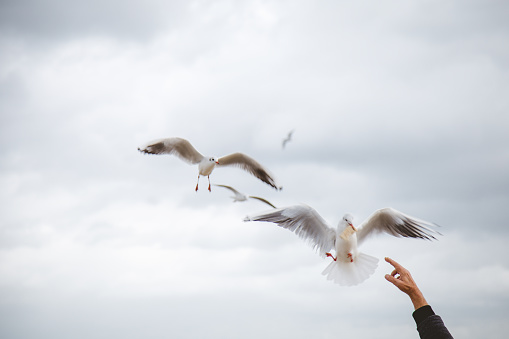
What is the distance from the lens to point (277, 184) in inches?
625

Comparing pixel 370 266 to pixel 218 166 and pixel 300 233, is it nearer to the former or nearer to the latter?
pixel 300 233

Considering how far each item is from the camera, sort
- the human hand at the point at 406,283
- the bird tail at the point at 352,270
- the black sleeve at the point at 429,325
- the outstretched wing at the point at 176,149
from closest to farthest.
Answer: the black sleeve at the point at 429,325 < the human hand at the point at 406,283 < the bird tail at the point at 352,270 < the outstretched wing at the point at 176,149

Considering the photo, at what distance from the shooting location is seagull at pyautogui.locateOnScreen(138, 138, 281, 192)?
16.0 m

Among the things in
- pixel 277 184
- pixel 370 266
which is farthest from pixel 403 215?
pixel 277 184

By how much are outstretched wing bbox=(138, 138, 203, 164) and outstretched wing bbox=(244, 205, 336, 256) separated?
8.02 m

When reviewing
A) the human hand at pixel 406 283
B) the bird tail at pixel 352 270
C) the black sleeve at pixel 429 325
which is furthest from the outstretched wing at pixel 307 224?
the black sleeve at pixel 429 325

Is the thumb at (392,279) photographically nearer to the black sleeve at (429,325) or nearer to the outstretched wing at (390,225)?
the black sleeve at (429,325)

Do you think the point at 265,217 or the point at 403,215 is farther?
the point at 403,215

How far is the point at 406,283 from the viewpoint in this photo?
2.94m

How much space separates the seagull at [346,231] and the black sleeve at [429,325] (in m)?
4.80

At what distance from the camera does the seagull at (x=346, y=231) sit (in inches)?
311

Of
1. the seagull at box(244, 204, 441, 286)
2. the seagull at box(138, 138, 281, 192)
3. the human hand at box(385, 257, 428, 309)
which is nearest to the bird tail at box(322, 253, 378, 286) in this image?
the seagull at box(244, 204, 441, 286)

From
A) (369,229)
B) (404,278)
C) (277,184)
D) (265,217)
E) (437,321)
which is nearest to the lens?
(437,321)

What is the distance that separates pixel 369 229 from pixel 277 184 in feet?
22.9
